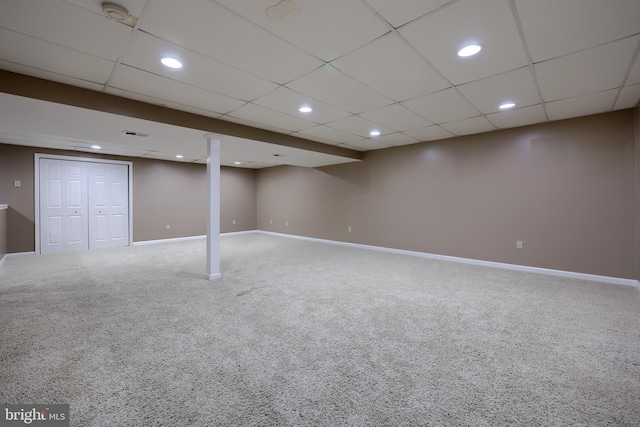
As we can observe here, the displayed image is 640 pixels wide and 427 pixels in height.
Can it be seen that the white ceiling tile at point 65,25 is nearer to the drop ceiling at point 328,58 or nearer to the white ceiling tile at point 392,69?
the drop ceiling at point 328,58

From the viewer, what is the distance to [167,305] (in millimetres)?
3271

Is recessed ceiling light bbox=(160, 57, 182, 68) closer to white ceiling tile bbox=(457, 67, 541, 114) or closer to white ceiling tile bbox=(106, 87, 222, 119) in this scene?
white ceiling tile bbox=(106, 87, 222, 119)

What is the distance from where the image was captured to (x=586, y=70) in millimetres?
2783

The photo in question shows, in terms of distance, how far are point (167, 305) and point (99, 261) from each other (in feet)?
11.6

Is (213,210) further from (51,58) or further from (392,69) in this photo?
(392,69)

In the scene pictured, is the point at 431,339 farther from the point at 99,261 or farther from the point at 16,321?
the point at 99,261


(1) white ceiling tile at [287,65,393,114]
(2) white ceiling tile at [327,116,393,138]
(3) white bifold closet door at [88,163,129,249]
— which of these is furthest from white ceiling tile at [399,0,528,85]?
(3) white bifold closet door at [88,163,129,249]

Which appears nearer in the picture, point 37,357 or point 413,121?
point 37,357

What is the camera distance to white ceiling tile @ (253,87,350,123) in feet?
11.1

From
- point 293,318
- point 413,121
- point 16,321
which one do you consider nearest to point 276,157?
point 413,121

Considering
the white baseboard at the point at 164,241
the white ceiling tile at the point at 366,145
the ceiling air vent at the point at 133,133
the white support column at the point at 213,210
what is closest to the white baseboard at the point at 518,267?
the white ceiling tile at the point at 366,145

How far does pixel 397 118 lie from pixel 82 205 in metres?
7.59

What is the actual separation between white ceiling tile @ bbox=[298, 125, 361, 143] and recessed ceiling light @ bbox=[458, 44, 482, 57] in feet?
8.56

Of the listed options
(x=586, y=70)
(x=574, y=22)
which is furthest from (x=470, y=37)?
(x=586, y=70)
